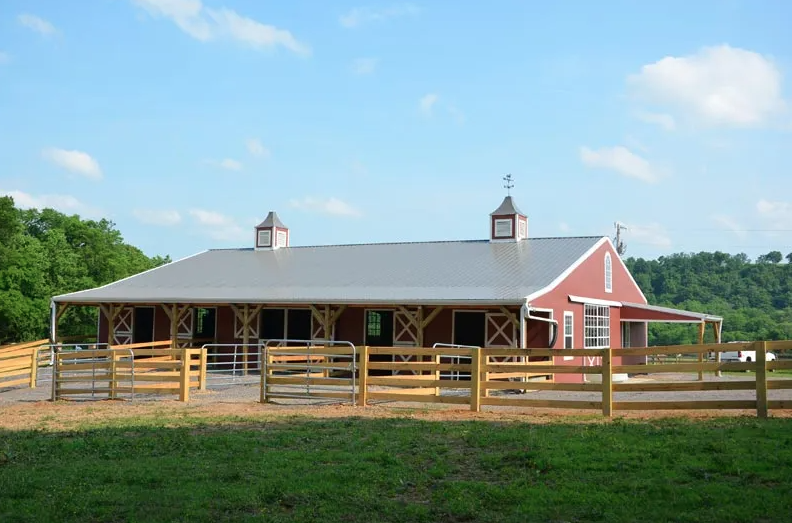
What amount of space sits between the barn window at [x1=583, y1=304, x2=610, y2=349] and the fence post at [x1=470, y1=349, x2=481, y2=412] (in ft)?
38.0

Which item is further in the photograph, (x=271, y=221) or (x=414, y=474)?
(x=271, y=221)

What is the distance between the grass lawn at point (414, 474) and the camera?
652cm

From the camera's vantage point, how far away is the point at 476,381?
13.2 metres

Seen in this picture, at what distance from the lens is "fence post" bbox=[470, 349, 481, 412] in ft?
42.7

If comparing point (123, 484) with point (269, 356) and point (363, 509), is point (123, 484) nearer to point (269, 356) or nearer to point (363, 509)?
point (363, 509)

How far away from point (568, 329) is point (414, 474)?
16.0 m

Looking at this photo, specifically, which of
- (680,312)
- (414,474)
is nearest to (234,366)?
(680,312)

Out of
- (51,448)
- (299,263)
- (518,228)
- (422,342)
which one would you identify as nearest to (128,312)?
(299,263)

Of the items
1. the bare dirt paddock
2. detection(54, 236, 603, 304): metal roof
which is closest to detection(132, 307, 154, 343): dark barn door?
detection(54, 236, 603, 304): metal roof

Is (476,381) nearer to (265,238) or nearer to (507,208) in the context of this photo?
(507,208)

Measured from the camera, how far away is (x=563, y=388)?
40.5 ft

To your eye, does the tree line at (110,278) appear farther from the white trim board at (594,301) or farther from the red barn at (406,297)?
the white trim board at (594,301)

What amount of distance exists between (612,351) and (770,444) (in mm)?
3638

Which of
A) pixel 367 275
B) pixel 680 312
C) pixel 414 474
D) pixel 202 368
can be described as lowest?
pixel 414 474
